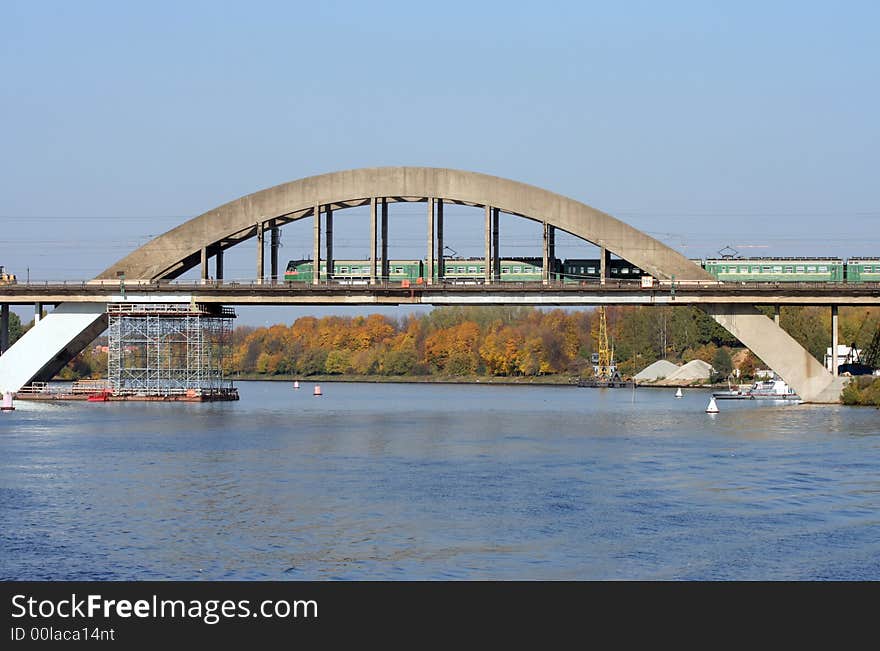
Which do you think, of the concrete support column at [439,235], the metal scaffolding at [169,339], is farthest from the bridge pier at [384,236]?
the metal scaffolding at [169,339]

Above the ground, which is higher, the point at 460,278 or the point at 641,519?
the point at 460,278

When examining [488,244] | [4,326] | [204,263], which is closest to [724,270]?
[488,244]

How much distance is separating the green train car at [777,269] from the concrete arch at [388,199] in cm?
1276

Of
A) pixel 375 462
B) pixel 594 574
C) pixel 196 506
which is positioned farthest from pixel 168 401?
pixel 594 574

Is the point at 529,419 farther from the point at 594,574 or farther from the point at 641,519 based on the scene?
the point at 594,574

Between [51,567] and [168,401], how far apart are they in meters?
66.8

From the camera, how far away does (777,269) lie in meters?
103

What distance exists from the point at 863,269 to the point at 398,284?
37391 mm

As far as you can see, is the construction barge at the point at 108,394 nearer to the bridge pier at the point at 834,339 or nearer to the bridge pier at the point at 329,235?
the bridge pier at the point at 329,235

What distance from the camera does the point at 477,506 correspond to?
3953 centimetres

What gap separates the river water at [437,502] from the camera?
100 feet

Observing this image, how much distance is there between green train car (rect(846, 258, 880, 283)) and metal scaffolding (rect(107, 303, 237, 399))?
48.5m

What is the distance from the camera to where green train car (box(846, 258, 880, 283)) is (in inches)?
3939
